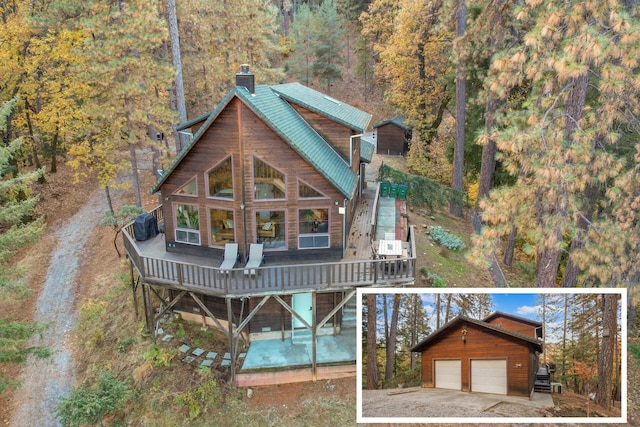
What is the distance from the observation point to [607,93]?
414 inches

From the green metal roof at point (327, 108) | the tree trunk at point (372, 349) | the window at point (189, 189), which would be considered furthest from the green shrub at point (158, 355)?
the green metal roof at point (327, 108)

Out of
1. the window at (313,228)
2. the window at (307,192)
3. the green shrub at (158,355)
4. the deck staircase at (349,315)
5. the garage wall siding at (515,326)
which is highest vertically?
the window at (307,192)

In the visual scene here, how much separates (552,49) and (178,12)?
19895 millimetres

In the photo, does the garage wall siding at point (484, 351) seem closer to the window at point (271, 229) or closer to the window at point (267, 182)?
the window at point (271, 229)

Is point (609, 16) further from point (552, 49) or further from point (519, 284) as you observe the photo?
point (519, 284)

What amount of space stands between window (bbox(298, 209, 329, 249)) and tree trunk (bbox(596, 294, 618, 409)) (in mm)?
8305

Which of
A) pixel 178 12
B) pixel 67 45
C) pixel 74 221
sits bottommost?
pixel 74 221

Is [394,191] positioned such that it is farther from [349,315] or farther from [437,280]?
[349,315]

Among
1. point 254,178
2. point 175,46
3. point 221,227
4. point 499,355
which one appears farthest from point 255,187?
point 175,46

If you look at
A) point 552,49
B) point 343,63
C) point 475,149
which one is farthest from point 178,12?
point 343,63

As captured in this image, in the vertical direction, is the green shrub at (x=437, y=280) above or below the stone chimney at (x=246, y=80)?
below

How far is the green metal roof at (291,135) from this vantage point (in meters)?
13.3

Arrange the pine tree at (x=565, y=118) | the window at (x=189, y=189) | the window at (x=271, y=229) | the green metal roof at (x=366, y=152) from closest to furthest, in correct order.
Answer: the pine tree at (x=565, y=118), the window at (x=271, y=229), the window at (x=189, y=189), the green metal roof at (x=366, y=152)

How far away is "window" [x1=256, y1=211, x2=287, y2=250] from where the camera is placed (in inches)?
569
